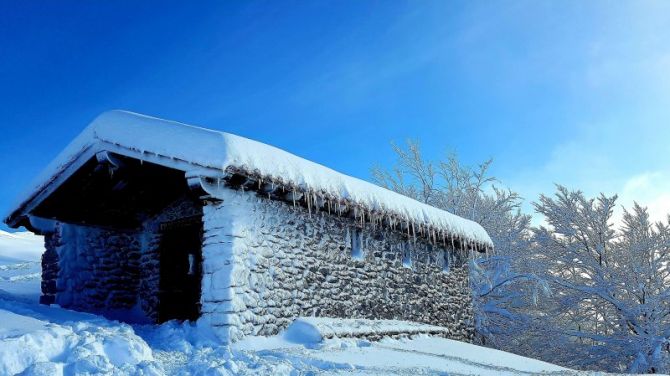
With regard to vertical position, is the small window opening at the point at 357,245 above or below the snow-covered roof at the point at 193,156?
below

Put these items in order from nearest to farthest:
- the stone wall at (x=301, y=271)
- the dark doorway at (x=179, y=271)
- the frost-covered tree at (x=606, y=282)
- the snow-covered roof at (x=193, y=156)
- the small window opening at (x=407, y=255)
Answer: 1. the snow-covered roof at (x=193, y=156)
2. the stone wall at (x=301, y=271)
3. the dark doorway at (x=179, y=271)
4. the small window opening at (x=407, y=255)
5. the frost-covered tree at (x=606, y=282)

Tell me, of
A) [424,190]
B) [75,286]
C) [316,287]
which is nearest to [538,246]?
[424,190]

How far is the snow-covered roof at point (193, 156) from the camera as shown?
7180mm

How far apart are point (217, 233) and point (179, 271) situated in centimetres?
275

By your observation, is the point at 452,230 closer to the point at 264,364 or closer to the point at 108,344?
the point at 264,364

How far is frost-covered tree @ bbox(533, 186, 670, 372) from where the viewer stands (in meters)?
13.7

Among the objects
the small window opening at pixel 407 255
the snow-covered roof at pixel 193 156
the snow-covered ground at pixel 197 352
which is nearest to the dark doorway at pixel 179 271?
the snow-covered ground at pixel 197 352

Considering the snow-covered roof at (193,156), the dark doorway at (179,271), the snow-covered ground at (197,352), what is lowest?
the snow-covered ground at (197,352)

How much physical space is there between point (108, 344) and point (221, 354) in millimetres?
1348

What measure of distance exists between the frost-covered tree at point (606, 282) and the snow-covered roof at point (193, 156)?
7568 mm

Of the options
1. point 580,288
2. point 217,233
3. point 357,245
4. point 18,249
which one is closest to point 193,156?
point 217,233

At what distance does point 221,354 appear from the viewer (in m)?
6.01

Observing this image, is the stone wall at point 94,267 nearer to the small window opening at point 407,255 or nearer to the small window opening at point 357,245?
the small window opening at point 357,245

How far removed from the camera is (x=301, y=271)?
27.8 ft
